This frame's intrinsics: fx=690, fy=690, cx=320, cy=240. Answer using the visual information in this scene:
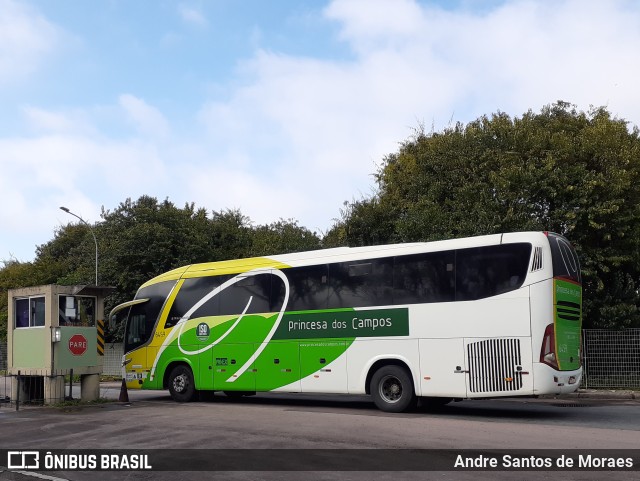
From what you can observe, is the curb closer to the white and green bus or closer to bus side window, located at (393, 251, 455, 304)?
the white and green bus

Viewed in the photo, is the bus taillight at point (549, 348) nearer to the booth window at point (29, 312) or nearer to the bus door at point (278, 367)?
the bus door at point (278, 367)

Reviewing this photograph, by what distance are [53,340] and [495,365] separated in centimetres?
1075

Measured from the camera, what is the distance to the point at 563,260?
46.8 feet

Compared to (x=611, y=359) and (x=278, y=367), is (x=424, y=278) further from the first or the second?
(x=611, y=359)

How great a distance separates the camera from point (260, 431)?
11922 millimetres

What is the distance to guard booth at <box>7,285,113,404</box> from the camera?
57.3 ft

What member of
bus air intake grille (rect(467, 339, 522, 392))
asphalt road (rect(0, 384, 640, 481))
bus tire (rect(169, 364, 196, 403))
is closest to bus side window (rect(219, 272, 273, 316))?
bus tire (rect(169, 364, 196, 403))

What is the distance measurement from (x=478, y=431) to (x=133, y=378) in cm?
1171

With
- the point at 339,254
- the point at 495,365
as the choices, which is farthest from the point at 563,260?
the point at 339,254

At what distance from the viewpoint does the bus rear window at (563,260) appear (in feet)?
45.9

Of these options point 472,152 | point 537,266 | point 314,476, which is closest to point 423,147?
point 472,152

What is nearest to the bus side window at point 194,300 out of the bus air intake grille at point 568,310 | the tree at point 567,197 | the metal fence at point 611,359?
the metal fence at point 611,359

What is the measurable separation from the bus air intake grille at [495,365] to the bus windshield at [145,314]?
9181 mm

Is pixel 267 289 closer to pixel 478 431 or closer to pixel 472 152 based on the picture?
pixel 478 431
